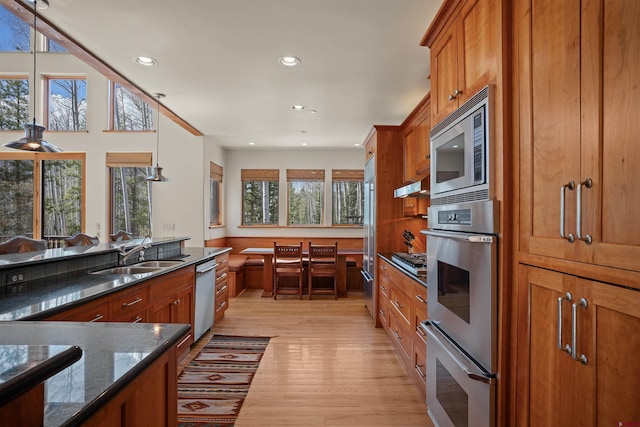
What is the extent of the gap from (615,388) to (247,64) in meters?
2.98

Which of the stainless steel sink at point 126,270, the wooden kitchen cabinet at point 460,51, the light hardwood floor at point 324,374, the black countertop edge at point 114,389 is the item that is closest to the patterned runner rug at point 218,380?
the light hardwood floor at point 324,374

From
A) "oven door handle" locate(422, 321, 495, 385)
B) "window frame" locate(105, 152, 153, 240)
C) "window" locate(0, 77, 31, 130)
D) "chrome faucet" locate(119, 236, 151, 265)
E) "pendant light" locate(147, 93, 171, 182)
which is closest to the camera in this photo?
"oven door handle" locate(422, 321, 495, 385)

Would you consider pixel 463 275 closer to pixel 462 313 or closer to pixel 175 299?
pixel 462 313

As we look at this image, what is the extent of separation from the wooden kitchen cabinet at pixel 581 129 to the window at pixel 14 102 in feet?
26.3

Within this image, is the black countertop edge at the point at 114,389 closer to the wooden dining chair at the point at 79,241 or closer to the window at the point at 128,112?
the wooden dining chair at the point at 79,241

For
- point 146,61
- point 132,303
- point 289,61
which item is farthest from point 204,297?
point 289,61

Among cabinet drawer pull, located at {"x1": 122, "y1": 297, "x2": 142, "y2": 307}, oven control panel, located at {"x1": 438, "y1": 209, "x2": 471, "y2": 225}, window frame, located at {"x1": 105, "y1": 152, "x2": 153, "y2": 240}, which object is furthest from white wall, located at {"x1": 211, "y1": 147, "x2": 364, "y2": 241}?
oven control panel, located at {"x1": 438, "y1": 209, "x2": 471, "y2": 225}

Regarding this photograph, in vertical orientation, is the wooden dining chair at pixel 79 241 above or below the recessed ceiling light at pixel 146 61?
below

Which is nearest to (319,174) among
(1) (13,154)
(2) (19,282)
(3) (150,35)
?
(3) (150,35)

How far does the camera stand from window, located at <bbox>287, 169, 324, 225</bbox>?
21.8 feet

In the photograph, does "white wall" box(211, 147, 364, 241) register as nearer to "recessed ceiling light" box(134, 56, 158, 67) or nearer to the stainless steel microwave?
"recessed ceiling light" box(134, 56, 158, 67)

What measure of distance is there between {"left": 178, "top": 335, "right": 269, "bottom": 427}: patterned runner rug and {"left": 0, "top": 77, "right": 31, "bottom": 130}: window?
5.98 metres

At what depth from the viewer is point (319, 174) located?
6586mm

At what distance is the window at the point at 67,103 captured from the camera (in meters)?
5.96
